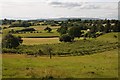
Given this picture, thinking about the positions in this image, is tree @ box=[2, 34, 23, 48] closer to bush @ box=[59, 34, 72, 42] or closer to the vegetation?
the vegetation

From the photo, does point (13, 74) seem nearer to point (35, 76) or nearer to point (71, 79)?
point (35, 76)

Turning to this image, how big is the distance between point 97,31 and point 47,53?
9209 centimetres

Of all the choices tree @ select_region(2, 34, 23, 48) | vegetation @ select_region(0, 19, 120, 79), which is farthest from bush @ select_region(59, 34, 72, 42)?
tree @ select_region(2, 34, 23, 48)

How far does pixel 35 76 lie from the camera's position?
28.6 meters

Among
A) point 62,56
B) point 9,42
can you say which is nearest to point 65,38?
point 9,42

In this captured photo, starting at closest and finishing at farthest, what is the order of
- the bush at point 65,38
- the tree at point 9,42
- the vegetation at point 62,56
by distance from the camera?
1. the vegetation at point 62,56
2. the tree at point 9,42
3. the bush at point 65,38

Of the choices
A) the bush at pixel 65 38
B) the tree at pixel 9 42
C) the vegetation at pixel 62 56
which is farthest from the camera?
the bush at pixel 65 38

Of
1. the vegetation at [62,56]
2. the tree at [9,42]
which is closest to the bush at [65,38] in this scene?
the vegetation at [62,56]

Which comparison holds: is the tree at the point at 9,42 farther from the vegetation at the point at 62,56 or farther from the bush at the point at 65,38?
the bush at the point at 65,38

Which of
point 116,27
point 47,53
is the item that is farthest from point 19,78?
point 116,27

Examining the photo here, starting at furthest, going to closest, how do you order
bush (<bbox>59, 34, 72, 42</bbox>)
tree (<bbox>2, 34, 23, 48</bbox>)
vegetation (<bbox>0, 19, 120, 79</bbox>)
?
bush (<bbox>59, 34, 72, 42</bbox>), tree (<bbox>2, 34, 23, 48</bbox>), vegetation (<bbox>0, 19, 120, 79</bbox>)

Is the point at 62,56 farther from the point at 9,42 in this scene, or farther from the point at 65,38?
the point at 65,38

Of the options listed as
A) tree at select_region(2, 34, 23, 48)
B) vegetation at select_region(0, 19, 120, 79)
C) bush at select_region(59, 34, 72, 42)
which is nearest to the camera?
vegetation at select_region(0, 19, 120, 79)

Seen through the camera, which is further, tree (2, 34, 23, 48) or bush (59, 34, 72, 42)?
bush (59, 34, 72, 42)
